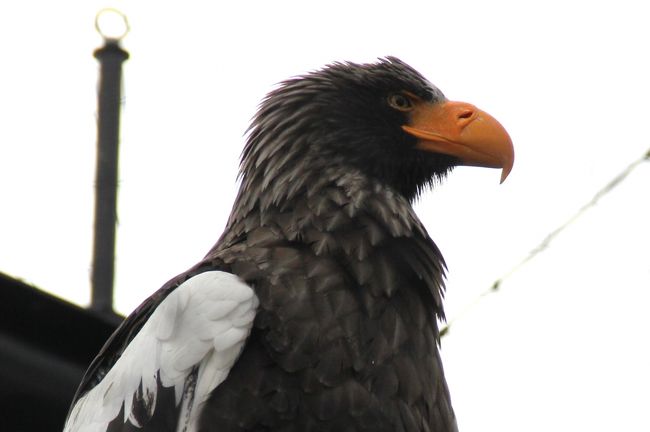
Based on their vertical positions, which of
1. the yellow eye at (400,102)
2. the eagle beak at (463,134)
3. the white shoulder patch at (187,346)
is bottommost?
the white shoulder patch at (187,346)

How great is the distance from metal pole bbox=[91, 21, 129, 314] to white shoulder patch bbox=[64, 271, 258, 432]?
3.07 ft

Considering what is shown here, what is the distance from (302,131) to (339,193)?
419 millimetres

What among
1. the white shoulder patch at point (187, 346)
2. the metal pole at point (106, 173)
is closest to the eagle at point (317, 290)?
the white shoulder patch at point (187, 346)

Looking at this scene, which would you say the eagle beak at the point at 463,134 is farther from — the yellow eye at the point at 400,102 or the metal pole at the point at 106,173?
the metal pole at the point at 106,173

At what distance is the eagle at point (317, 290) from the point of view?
5.74 meters

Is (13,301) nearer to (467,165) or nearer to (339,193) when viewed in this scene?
(339,193)

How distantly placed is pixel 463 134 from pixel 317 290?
121 cm

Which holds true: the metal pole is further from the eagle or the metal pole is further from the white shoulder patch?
the white shoulder patch

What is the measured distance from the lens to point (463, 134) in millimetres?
6926

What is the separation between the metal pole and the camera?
7008 mm

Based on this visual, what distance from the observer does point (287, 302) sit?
5.93m

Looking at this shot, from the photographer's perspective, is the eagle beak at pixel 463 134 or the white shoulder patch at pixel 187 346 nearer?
the white shoulder patch at pixel 187 346

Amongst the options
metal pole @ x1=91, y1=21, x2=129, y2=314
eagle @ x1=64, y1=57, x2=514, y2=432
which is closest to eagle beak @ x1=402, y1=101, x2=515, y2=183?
eagle @ x1=64, y1=57, x2=514, y2=432

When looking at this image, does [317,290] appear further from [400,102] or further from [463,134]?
[400,102]
